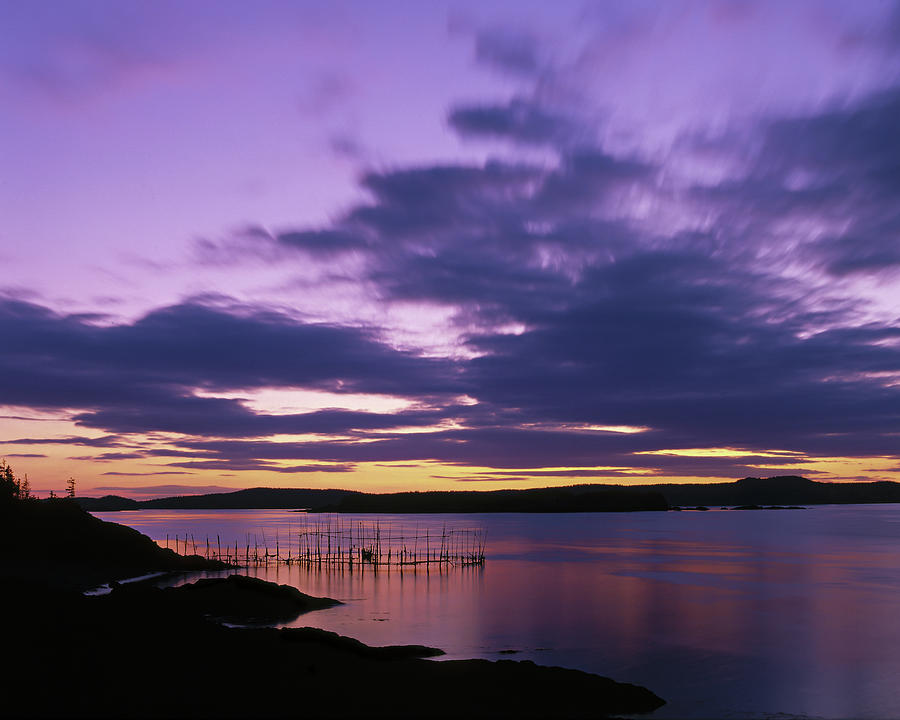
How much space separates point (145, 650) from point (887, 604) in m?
62.5

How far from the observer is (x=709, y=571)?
8994 cm

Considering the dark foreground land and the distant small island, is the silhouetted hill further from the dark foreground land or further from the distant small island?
the distant small island

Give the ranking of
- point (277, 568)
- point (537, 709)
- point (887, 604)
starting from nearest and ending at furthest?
1. point (537, 709)
2. point (887, 604)
3. point (277, 568)

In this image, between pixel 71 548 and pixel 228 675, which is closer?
pixel 228 675

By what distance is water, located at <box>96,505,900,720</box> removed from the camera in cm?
3284

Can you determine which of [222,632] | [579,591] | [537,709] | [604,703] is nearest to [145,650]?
→ [222,632]

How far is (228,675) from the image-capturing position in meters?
23.9

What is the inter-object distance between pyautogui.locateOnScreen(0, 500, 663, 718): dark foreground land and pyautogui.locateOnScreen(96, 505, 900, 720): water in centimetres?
646

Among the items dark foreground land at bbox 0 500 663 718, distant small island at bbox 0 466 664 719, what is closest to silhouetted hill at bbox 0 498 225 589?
dark foreground land at bbox 0 500 663 718

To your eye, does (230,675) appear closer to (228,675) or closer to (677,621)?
(228,675)

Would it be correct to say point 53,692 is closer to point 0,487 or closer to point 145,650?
point 145,650

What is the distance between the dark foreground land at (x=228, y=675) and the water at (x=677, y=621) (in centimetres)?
646

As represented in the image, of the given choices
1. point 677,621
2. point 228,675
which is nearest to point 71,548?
point 228,675

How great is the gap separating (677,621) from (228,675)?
3787cm
